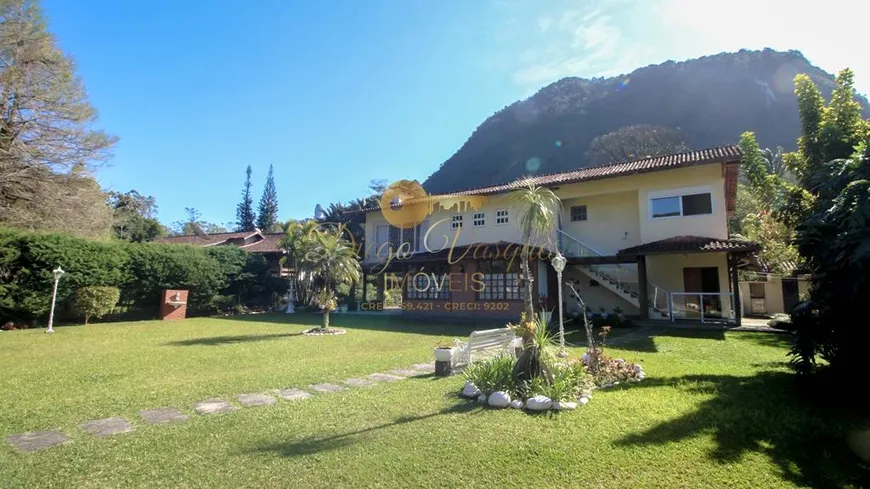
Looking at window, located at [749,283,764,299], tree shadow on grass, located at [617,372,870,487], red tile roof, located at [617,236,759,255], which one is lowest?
tree shadow on grass, located at [617,372,870,487]

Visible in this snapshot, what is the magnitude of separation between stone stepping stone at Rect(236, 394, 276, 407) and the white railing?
48.9ft

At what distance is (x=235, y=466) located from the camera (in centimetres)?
382

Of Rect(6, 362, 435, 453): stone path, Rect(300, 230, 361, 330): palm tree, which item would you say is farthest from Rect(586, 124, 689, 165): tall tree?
Rect(6, 362, 435, 453): stone path

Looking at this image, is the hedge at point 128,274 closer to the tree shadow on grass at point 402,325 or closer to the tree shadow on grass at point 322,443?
the tree shadow on grass at point 402,325

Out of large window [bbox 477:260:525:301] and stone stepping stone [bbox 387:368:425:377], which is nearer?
stone stepping stone [bbox 387:368:425:377]

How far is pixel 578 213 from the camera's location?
19.4 metres

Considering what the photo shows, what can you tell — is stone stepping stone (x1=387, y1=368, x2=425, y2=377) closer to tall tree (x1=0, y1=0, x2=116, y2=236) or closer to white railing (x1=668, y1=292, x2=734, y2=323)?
white railing (x1=668, y1=292, x2=734, y2=323)

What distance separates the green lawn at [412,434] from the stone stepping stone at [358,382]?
0.29 metres

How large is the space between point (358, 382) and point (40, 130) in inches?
917

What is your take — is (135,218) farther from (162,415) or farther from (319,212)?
(162,415)

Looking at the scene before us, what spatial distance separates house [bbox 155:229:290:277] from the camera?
97.2 feet

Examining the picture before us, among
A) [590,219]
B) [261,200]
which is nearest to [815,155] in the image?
[590,219]

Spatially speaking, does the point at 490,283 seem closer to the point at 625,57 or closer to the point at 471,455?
the point at 625,57

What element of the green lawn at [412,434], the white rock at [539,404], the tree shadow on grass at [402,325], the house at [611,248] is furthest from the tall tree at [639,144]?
the white rock at [539,404]
